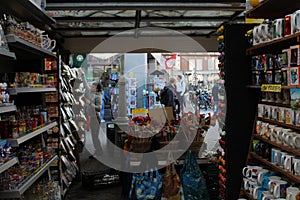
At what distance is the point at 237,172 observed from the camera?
11.7 ft

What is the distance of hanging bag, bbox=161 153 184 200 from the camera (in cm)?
418

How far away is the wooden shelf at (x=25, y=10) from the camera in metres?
2.89

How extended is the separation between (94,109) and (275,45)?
17.8ft

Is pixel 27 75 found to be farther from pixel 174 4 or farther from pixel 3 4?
pixel 174 4

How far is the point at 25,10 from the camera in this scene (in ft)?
10.4

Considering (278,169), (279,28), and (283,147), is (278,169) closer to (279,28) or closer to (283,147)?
(283,147)

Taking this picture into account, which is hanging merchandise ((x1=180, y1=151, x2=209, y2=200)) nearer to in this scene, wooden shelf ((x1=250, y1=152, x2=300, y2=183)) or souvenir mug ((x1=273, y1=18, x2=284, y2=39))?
wooden shelf ((x1=250, y1=152, x2=300, y2=183))

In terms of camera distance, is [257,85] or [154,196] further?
[154,196]

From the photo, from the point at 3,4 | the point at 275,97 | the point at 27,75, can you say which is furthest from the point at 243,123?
the point at 3,4

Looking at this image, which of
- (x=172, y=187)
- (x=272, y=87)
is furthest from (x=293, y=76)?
(x=172, y=187)

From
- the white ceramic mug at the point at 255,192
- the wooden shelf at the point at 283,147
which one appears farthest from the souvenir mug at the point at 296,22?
the white ceramic mug at the point at 255,192

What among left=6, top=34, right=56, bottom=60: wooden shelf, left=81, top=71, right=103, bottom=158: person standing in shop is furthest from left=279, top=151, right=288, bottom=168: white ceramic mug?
left=81, top=71, right=103, bottom=158: person standing in shop

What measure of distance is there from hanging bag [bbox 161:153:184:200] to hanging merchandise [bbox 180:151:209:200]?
69mm

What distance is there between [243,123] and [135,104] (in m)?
8.18
